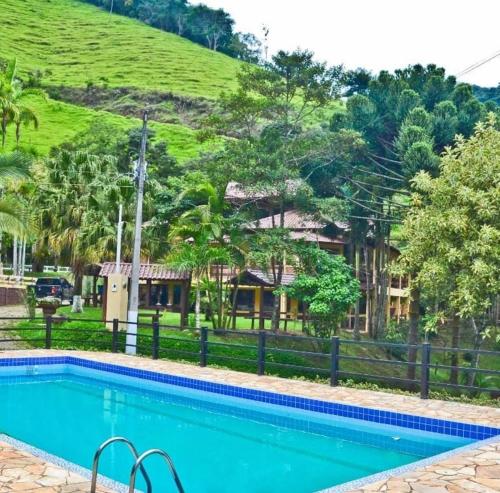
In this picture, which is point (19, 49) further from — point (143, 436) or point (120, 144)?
point (143, 436)

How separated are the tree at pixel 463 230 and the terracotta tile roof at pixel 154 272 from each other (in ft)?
33.1

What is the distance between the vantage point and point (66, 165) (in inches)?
1153

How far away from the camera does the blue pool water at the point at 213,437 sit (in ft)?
24.4

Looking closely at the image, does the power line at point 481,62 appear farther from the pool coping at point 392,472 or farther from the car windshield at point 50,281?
the car windshield at point 50,281

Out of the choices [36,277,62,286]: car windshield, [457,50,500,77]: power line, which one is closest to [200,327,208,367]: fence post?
[457,50,500,77]: power line

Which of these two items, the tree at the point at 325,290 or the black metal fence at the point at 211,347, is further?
the tree at the point at 325,290

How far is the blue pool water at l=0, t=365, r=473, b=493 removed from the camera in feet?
24.4

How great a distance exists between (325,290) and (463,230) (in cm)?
720

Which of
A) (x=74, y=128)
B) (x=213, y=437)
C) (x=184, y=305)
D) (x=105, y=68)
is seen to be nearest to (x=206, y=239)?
(x=184, y=305)

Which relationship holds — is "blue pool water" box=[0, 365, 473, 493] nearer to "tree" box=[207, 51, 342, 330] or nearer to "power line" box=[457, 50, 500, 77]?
"power line" box=[457, 50, 500, 77]

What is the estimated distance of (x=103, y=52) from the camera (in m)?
95.7

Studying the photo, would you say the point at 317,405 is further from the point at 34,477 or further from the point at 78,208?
the point at 78,208

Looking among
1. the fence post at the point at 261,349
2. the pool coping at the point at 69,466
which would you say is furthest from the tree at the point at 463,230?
the pool coping at the point at 69,466

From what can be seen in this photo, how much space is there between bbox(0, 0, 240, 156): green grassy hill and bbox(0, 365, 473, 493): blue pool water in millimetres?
54071
